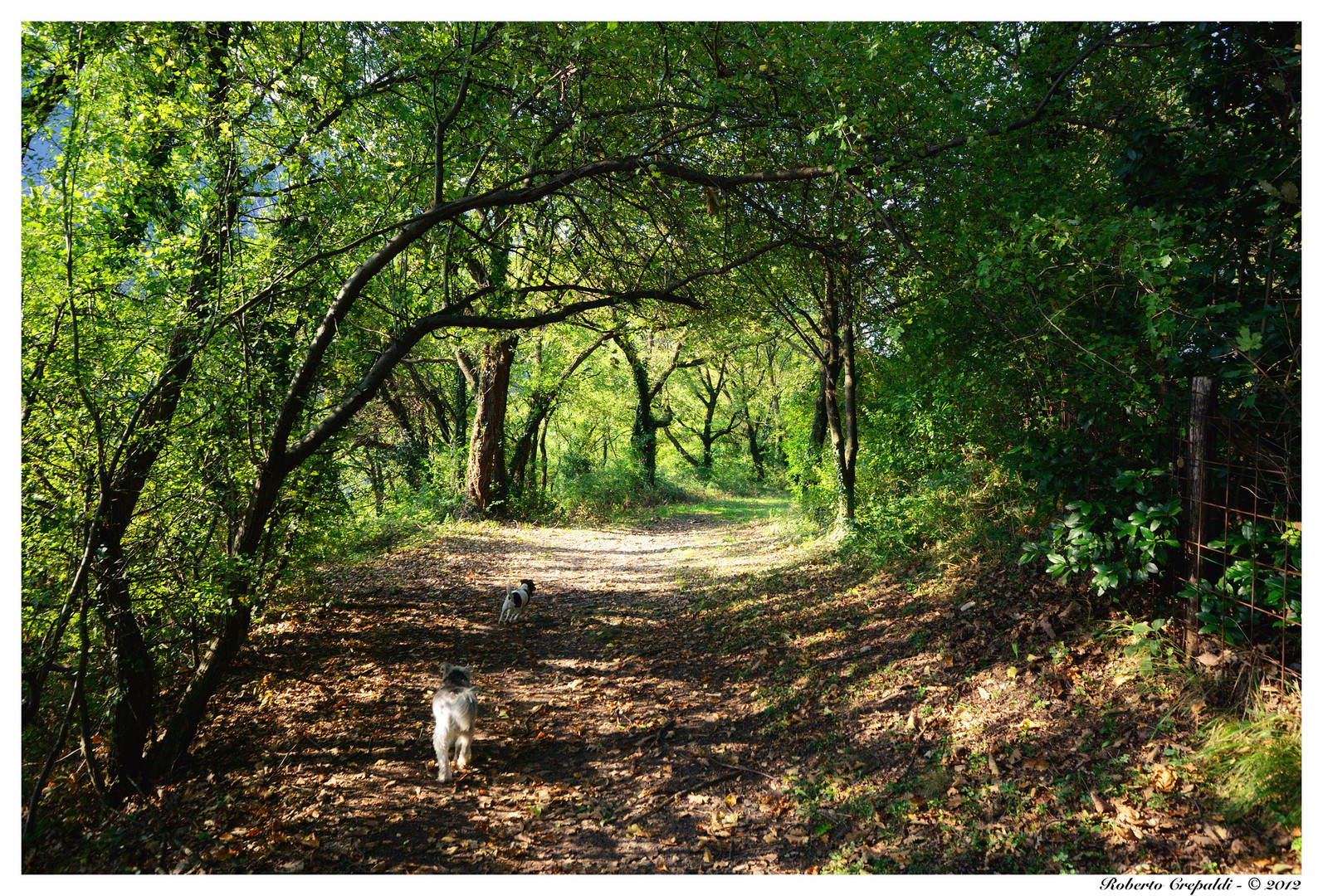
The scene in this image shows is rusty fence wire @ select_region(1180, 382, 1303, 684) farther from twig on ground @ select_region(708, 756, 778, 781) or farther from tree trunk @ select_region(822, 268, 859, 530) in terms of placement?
tree trunk @ select_region(822, 268, 859, 530)

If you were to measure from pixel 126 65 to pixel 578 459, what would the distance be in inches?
806

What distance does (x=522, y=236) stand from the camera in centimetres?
807

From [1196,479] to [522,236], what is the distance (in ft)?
23.5

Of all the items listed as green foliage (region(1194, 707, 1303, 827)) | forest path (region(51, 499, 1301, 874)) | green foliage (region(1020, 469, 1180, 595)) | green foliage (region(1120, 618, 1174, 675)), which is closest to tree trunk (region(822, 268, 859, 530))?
forest path (region(51, 499, 1301, 874))

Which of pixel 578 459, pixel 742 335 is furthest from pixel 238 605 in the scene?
pixel 578 459

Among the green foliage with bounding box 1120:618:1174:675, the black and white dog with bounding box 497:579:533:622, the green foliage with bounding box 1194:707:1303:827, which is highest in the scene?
the green foliage with bounding box 1120:618:1174:675

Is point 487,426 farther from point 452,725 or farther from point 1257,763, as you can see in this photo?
point 1257,763

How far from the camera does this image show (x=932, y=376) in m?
7.63

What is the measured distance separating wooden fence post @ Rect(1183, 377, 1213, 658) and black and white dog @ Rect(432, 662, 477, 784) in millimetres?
5019

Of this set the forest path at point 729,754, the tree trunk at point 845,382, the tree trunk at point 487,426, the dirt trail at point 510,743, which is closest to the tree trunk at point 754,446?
the tree trunk at point 487,426

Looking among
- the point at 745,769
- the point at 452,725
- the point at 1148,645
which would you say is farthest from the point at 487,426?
the point at 1148,645

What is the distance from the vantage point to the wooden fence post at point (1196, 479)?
4145 millimetres

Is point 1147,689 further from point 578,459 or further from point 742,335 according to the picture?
point 578,459

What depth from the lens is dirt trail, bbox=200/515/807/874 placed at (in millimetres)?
3984
